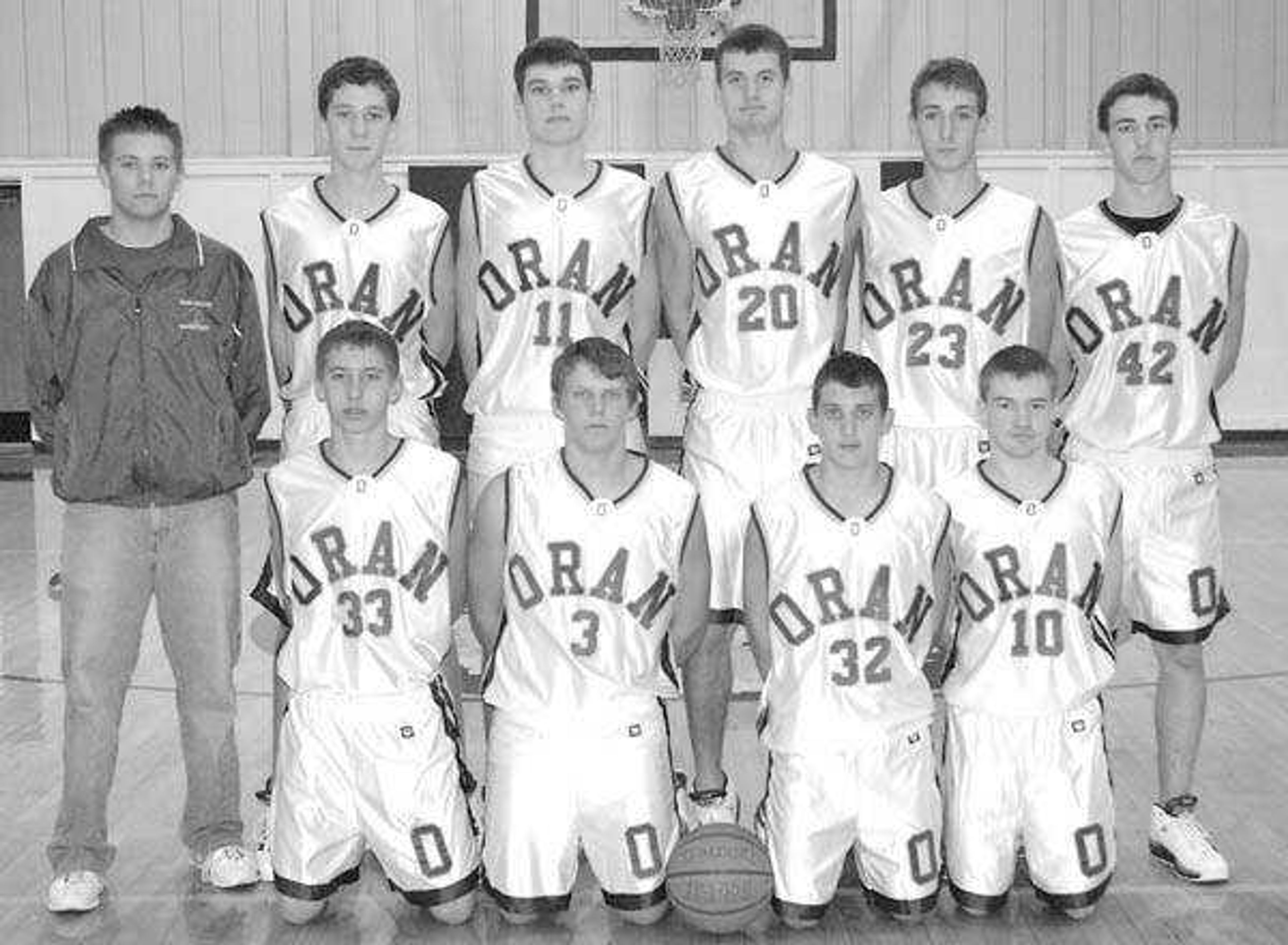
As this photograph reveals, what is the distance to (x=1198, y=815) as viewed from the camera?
4.98 metres

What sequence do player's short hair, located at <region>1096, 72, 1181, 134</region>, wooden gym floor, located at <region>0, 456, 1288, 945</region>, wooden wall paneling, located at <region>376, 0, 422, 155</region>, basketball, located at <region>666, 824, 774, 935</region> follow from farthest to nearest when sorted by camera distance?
wooden wall paneling, located at <region>376, 0, 422, 155</region>
player's short hair, located at <region>1096, 72, 1181, 134</region>
wooden gym floor, located at <region>0, 456, 1288, 945</region>
basketball, located at <region>666, 824, 774, 935</region>

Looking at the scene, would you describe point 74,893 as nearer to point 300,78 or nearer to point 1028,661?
point 1028,661

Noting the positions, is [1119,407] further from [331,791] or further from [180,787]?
[180,787]

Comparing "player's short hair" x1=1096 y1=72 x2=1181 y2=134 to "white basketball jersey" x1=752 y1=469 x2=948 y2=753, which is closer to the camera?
"white basketball jersey" x1=752 y1=469 x2=948 y2=753

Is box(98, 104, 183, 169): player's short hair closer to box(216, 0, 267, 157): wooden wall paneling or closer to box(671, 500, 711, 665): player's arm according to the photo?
box(671, 500, 711, 665): player's arm

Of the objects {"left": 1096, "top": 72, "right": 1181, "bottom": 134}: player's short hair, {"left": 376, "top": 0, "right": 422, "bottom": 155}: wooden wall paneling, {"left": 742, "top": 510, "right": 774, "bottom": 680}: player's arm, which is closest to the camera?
{"left": 742, "top": 510, "right": 774, "bottom": 680}: player's arm

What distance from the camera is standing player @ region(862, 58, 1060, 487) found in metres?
4.73

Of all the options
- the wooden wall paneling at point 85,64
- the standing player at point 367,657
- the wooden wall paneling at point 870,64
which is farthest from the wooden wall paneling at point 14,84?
the standing player at point 367,657

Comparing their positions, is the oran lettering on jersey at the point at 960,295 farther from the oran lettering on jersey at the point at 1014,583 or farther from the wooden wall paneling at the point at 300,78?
the wooden wall paneling at the point at 300,78

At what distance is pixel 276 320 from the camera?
4.89 metres

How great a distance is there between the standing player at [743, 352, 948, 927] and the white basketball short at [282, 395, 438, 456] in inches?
40.1

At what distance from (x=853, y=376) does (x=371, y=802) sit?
1.54 meters

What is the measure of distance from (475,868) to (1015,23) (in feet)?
39.3

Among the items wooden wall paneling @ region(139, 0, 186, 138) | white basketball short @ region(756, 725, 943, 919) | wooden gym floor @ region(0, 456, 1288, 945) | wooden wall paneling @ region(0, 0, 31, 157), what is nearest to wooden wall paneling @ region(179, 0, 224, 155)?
wooden wall paneling @ region(139, 0, 186, 138)
